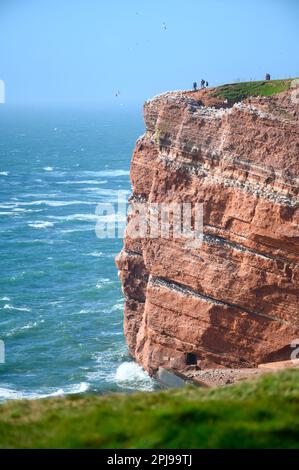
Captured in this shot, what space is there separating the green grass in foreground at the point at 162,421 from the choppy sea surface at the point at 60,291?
25.3 metres

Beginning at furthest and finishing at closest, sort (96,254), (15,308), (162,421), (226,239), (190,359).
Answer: (96,254), (15,308), (190,359), (226,239), (162,421)

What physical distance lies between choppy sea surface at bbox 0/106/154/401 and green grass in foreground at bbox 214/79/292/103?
15145mm

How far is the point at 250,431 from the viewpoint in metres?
19.7

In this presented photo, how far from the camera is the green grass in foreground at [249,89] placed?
149ft

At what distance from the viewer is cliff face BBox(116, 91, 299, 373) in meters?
39.6

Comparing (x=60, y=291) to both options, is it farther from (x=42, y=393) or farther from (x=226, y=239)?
(x=226, y=239)

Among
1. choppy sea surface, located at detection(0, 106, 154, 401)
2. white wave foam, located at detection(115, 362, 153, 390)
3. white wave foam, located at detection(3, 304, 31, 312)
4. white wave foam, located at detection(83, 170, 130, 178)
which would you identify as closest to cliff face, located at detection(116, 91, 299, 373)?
white wave foam, located at detection(115, 362, 153, 390)

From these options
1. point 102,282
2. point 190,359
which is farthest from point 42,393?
point 102,282

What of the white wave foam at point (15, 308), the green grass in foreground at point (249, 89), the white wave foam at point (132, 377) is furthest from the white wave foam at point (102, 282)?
the green grass in foreground at point (249, 89)

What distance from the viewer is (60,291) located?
67.6 meters

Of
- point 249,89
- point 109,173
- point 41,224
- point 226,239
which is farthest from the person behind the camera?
point 109,173

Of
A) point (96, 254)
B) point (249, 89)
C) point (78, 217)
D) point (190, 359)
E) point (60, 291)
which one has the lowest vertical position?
point (60, 291)

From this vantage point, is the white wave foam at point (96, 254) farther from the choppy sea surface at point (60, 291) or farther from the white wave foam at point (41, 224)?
the white wave foam at point (41, 224)

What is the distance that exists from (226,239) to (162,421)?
21.7 metres
